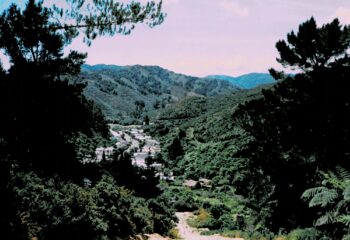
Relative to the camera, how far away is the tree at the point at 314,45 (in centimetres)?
1772

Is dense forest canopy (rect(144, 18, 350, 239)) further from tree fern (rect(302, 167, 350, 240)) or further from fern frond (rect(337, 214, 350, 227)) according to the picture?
fern frond (rect(337, 214, 350, 227))

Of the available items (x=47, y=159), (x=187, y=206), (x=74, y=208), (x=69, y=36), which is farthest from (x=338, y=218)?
(x=187, y=206)

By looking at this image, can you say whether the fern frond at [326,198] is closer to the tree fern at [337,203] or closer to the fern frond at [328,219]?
the tree fern at [337,203]

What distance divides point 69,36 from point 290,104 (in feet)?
38.8

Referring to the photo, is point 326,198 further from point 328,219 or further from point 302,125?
point 302,125

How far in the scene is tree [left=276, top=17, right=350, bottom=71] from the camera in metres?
17.7

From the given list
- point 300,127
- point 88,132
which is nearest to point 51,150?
point 88,132

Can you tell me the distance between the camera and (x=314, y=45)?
18.1 m

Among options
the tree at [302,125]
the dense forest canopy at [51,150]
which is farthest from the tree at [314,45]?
the dense forest canopy at [51,150]

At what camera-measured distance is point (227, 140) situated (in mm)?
66062

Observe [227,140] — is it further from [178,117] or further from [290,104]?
[178,117]

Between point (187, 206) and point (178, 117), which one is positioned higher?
point (178, 117)

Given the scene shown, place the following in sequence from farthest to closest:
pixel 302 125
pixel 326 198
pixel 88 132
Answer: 1. pixel 88 132
2. pixel 302 125
3. pixel 326 198

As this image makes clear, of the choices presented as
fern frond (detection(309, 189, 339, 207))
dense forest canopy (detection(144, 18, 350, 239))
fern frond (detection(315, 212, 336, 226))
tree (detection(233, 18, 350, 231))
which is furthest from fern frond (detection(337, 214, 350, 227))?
tree (detection(233, 18, 350, 231))
